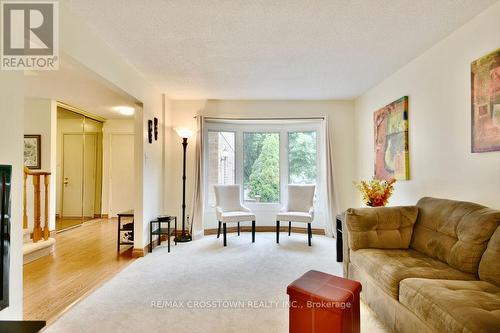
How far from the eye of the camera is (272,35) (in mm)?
2539

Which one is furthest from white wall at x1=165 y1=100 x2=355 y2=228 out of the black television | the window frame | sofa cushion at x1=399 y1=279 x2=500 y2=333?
the black television

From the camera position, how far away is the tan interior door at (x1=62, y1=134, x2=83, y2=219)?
5547 mm

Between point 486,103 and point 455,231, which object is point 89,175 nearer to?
point 455,231

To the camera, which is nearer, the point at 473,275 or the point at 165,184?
the point at 473,275

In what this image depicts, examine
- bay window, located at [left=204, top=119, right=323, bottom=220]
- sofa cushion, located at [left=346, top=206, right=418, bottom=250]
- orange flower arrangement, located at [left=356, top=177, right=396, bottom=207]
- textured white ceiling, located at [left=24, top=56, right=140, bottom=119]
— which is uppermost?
textured white ceiling, located at [left=24, top=56, right=140, bottom=119]

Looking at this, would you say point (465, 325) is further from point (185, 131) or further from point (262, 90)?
point (185, 131)

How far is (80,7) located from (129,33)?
1.49ft

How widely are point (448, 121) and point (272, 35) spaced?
6.26 ft

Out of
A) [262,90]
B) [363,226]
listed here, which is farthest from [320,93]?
[363,226]

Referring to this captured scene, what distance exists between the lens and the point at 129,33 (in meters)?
2.51

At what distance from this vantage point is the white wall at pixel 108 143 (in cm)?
631

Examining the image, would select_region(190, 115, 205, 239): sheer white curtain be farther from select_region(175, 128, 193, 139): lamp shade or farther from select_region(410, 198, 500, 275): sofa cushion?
select_region(410, 198, 500, 275): sofa cushion

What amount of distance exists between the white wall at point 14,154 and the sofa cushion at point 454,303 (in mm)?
2557

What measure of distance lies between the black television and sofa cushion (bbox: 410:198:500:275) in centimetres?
292
